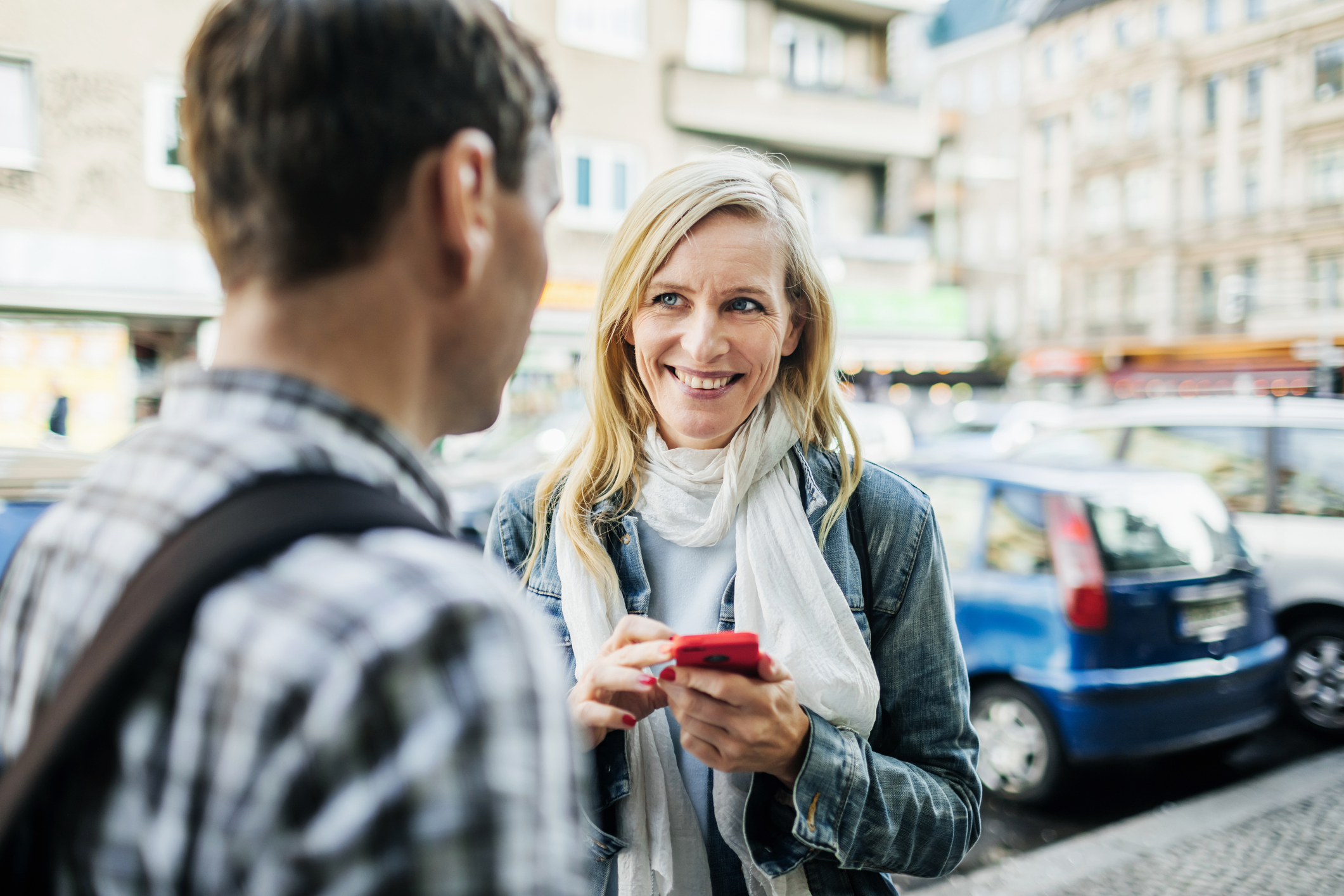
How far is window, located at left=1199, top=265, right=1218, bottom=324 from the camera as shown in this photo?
32250 mm

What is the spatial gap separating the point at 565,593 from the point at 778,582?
15.7 inches

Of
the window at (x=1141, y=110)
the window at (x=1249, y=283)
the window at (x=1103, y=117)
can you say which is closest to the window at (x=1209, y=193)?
the window at (x=1249, y=283)

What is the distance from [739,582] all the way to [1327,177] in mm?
28343

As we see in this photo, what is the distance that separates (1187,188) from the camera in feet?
110

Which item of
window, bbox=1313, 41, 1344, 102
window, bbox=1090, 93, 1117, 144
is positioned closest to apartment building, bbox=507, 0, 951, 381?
window, bbox=1313, 41, 1344, 102

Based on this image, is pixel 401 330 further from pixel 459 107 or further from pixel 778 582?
pixel 778 582

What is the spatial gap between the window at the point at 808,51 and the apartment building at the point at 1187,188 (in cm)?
1023

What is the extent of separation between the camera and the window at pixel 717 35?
1809cm

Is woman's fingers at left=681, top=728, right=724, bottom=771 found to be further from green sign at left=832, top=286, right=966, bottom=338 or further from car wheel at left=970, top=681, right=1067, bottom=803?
green sign at left=832, top=286, right=966, bottom=338

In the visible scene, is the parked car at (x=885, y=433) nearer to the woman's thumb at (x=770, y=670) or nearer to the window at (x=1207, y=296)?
the woman's thumb at (x=770, y=670)

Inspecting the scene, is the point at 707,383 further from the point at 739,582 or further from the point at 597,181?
the point at 597,181

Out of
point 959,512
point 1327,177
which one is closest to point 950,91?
point 1327,177

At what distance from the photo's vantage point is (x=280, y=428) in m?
0.72

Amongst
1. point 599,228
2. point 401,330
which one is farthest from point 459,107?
point 599,228
